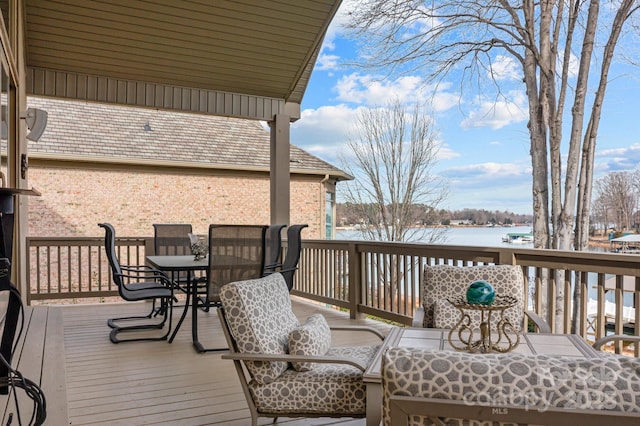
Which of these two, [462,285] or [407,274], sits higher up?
[462,285]

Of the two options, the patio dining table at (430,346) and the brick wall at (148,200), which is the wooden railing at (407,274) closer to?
the patio dining table at (430,346)

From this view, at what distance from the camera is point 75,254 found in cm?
989

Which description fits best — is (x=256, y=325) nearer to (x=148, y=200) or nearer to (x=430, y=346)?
(x=430, y=346)

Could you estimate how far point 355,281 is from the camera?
19.6 feet

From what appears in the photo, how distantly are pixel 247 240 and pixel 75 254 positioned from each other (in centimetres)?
688

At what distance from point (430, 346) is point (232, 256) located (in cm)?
240

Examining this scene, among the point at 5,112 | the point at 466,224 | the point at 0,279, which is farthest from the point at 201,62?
the point at 466,224

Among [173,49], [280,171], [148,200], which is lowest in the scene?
[148,200]

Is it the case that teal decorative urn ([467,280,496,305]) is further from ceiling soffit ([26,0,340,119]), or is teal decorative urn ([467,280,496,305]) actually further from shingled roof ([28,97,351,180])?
shingled roof ([28,97,351,180])

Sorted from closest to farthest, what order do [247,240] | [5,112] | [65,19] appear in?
[5,112] → [247,240] → [65,19]

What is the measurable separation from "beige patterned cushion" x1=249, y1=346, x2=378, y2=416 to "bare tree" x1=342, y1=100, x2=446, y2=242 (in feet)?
33.0

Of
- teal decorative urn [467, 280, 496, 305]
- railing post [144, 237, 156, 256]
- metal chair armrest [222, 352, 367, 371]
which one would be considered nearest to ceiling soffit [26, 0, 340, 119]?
railing post [144, 237, 156, 256]

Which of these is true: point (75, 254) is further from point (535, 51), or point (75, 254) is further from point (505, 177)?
point (505, 177)

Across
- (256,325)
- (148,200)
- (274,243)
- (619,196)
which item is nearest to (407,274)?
(274,243)
